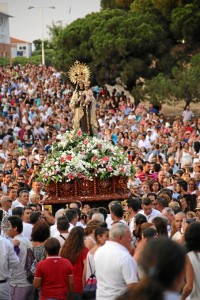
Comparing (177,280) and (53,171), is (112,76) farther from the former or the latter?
(177,280)

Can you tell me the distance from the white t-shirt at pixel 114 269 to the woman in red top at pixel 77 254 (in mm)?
1659

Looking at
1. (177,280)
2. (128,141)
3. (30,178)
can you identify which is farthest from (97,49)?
(177,280)

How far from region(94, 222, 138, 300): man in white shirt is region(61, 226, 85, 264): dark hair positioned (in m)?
1.59

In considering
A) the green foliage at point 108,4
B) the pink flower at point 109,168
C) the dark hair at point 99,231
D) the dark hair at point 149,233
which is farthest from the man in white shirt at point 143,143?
the green foliage at point 108,4

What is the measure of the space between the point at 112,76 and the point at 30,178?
27130mm

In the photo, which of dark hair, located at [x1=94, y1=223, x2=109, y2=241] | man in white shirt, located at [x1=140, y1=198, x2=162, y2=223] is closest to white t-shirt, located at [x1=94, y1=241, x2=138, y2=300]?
dark hair, located at [x1=94, y1=223, x2=109, y2=241]

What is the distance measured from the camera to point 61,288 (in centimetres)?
1066

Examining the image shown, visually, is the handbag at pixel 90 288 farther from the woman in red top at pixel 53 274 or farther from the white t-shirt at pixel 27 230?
the white t-shirt at pixel 27 230

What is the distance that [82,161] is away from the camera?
20.5m

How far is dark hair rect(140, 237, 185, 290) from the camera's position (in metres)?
5.82

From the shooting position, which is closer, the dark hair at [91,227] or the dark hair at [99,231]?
the dark hair at [99,231]

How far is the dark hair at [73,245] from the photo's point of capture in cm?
1124

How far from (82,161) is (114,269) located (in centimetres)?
1114

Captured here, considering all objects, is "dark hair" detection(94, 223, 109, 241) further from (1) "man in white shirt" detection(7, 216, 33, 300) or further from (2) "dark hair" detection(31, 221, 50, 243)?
(1) "man in white shirt" detection(7, 216, 33, 300)
